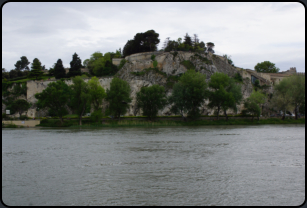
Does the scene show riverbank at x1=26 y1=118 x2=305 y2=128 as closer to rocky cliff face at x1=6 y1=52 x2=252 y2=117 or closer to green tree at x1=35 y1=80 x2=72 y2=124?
green tree at x1=35 y1=80 x2=72 y2=124

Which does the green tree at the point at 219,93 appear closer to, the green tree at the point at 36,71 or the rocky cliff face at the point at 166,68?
the rocky cliff face at the point at 166,68

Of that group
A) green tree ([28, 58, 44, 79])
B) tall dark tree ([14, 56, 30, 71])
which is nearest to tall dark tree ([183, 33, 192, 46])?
green tree ([28, 58, 44, 79])

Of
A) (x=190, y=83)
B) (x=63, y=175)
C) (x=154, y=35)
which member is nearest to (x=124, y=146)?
(x=63, y=175)

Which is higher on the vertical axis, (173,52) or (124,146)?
(173,52)

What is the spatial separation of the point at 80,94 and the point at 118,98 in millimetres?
6875

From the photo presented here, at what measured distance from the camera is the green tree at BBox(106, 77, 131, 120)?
167 feet

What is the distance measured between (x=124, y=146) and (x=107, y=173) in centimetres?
873

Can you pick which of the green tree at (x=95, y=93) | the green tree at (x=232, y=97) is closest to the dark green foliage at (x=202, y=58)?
the green tree at (x=232, y=97)

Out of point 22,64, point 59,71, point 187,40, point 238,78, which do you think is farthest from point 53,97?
point 22,64

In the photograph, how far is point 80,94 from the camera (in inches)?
1928

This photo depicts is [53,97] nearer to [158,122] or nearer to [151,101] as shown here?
[151,101]

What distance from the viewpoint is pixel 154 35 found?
80625 millimetres

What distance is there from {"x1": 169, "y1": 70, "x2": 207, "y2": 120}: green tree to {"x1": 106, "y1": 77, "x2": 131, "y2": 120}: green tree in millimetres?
8435

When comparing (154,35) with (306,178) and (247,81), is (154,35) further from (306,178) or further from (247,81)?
(306,178)
